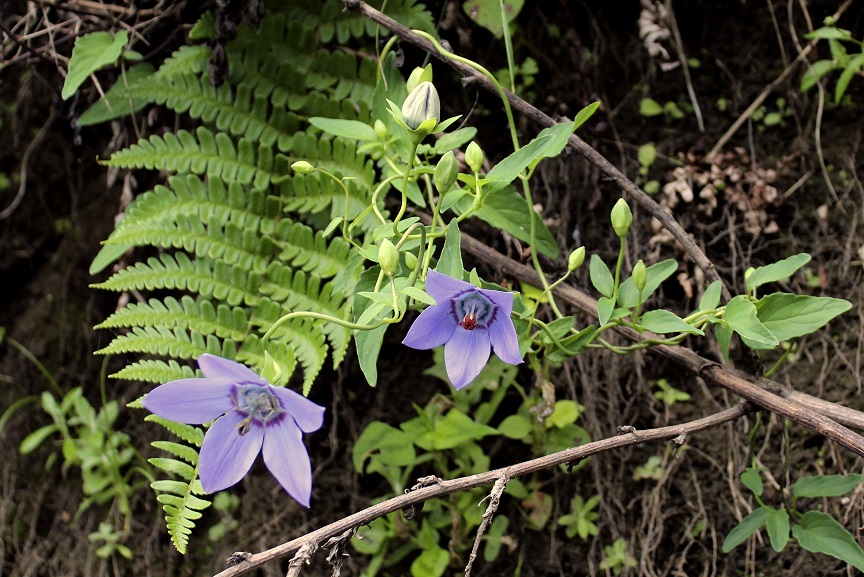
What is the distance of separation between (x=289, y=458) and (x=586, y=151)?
2.97 ft

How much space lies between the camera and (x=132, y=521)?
2279mm

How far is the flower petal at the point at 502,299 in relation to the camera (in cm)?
113

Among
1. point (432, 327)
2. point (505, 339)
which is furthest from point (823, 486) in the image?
point (432, 327)

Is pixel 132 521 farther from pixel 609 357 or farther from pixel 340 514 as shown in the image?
pixel 609 357

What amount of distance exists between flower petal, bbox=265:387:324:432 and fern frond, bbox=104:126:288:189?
950mm

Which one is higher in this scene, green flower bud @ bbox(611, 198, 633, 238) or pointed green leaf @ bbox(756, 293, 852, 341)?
green flower bud @ bbox(611, 198, 633, 238)

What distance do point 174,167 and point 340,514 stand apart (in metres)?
1.03

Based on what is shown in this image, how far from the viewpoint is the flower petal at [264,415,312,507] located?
1.08m

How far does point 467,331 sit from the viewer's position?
1260 mm

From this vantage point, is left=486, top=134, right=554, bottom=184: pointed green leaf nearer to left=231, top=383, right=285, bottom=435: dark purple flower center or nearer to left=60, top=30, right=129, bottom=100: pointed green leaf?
left=231, top=383, right=285, bottom=435: dark purple flower center

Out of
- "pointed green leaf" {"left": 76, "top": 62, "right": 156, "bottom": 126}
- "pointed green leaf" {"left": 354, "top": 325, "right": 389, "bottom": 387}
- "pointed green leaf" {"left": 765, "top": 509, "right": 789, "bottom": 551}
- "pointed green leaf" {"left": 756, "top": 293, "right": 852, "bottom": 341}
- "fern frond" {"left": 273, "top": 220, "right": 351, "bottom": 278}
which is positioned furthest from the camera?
"pointed green leaf" {"left": 76, "top": 62, "right": 156, "bottom": 126}

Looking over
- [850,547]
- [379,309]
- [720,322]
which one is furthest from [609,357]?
[379,309]

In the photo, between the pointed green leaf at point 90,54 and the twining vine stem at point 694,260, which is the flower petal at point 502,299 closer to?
the twining vine stem at point 694,260

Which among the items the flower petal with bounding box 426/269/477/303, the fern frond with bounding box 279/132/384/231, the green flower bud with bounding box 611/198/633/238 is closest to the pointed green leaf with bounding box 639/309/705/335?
the green flower bud with bounding box 611/198/633/238
